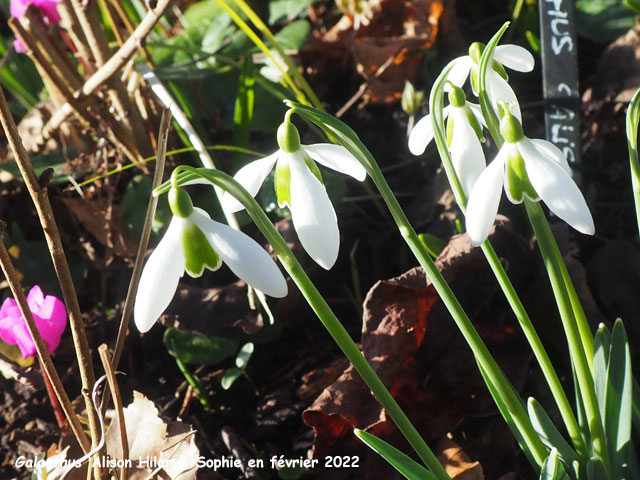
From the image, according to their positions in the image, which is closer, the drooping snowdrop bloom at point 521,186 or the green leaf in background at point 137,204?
the drooping snowdrop bloom at point 521,186

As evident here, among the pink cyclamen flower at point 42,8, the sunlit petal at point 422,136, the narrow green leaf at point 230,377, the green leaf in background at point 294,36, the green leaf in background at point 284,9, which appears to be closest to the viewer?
the sunlit petal at point 422,136

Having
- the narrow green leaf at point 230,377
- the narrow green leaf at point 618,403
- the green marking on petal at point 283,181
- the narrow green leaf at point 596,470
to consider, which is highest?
the green marking on petal at point 283,181

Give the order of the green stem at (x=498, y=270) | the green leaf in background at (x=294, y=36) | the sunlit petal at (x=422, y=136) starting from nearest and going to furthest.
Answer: the green stem at (x=498, y=270)
the sunlit petal at (x=422, y=136)
the green leaf in background at (x=294, y=36)

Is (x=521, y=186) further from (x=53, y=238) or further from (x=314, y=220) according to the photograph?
(x=53, y=238)

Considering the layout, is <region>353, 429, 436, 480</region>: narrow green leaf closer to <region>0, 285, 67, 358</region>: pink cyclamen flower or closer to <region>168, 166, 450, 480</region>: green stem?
<region>168, 166, 450, 480</region>: green stem

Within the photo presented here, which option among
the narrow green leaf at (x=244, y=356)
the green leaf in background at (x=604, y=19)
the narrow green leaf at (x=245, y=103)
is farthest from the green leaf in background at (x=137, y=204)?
the green leaf in background at (x=604, y=19)

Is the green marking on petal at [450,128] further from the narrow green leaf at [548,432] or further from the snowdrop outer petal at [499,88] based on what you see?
the narrow green leaf at [548,432]

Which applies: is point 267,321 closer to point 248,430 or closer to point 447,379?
point 248,430
